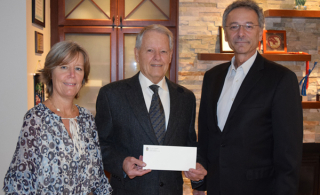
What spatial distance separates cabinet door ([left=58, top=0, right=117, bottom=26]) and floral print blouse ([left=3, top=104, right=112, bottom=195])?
2.36 m

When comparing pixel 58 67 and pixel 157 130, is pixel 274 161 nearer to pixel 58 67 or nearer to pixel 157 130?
pixel 157 130

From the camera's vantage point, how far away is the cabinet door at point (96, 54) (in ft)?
11.7

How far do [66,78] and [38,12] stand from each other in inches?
71.3

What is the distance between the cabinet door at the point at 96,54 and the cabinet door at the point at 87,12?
0.09 m

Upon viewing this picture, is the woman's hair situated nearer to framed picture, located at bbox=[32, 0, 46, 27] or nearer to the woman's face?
the woman's face

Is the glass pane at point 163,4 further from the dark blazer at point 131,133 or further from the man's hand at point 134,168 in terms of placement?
the man's hand at point 134,168

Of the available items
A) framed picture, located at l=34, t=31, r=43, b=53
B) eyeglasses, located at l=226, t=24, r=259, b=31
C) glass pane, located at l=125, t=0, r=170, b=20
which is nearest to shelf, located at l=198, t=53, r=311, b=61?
glass pane, located at l=125, t=0, r=170, b=20

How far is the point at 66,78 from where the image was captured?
1478 millimetres

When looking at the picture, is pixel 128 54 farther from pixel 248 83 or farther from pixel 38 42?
pixel 248 83

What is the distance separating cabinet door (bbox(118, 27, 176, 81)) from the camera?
11.7ft

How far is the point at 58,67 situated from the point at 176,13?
93.2 inches

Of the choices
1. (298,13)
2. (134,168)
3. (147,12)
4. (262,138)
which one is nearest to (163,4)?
(147,12)

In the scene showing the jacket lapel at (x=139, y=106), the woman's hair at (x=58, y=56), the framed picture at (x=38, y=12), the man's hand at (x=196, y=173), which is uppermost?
the framed picture at (x=38, y=12)

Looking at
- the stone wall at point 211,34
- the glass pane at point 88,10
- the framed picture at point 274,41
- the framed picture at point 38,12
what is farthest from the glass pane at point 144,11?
the framed picture at point 274,41
